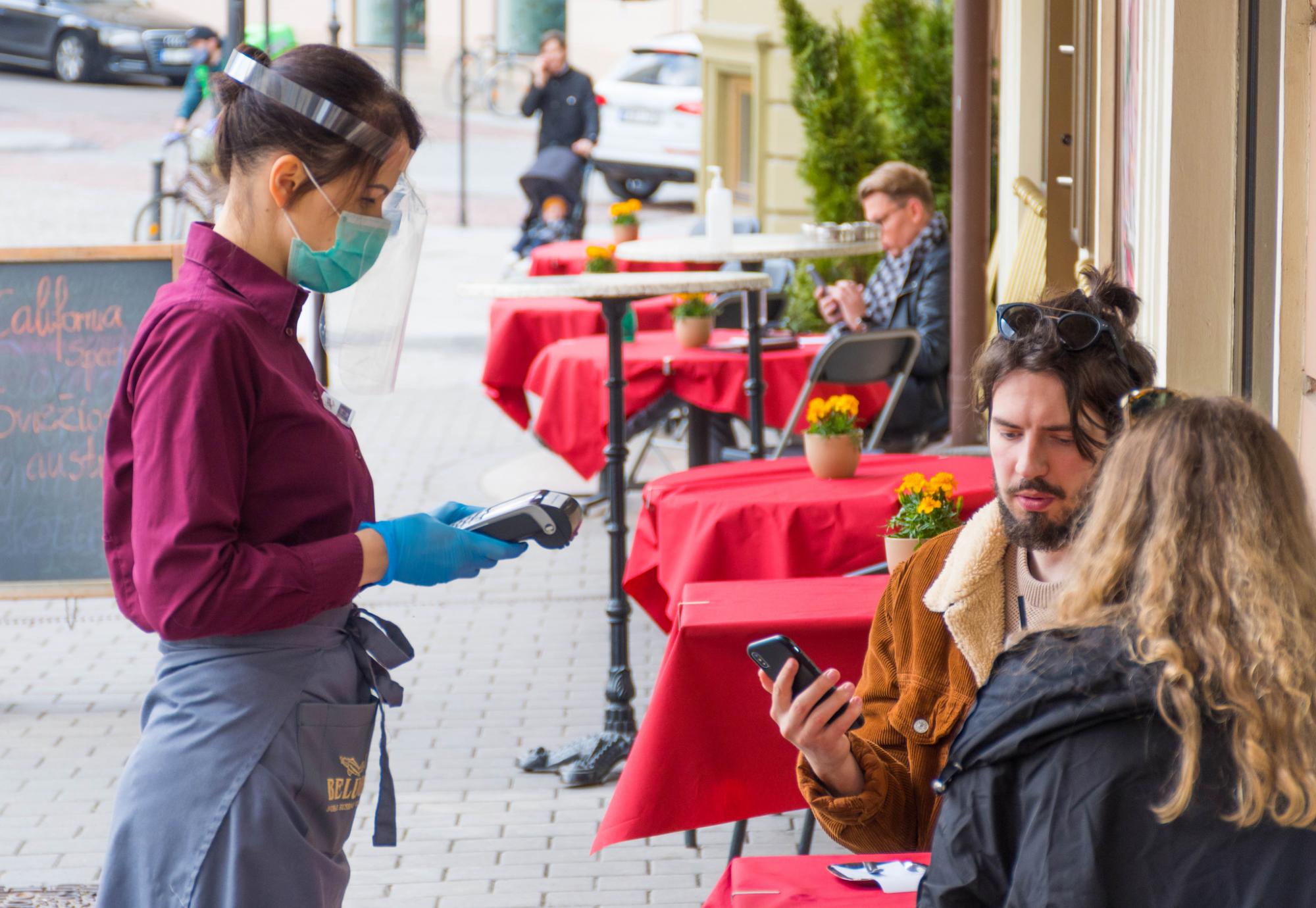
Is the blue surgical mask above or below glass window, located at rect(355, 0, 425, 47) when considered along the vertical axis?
below

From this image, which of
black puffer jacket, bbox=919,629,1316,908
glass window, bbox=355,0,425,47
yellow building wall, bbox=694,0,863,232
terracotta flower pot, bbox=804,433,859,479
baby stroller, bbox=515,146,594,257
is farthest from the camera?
glass window, bbox=355,0,425,47

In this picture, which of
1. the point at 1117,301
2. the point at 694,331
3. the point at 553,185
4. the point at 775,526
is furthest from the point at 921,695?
the point at 553,185

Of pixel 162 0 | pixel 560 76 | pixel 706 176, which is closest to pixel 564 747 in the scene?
pixel 706 176

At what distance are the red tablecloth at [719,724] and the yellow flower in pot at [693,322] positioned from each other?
3.22 meters

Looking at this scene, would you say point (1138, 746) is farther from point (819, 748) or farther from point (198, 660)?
point (198, 660)

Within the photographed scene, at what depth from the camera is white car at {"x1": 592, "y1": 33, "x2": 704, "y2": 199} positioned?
63.9ft

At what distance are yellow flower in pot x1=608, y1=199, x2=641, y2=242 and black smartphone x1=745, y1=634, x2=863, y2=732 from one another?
23.3ft

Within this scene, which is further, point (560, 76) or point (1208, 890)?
point (560, 76)

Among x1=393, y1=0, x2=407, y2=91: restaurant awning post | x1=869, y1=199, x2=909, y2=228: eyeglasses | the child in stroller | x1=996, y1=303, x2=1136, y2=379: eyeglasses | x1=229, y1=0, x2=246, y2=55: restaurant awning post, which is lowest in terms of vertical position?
x1=996, y1=303, x2=1136, y2=379: eyeglasses

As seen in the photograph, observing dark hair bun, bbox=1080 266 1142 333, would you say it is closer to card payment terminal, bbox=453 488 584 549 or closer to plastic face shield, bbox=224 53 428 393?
card payment terminal, bbox=453 488 584 549

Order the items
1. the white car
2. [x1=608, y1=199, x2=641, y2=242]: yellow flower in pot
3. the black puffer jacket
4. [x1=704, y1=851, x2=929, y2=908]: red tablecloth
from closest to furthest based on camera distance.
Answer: the black puffer jacket, [x1=704, y1=851, x2=929, y2=908]: red tablecloth, [x1=608, y1=199, x2=641, y2=242]: yellow flower in pot, the white car

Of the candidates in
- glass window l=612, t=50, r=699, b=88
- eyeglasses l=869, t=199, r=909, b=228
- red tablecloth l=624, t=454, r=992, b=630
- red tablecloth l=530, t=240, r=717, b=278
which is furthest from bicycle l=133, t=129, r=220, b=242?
red tablecloth l=624, t=454, r=992, b=630

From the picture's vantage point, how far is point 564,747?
4719 millimetres

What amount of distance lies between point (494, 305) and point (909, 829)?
18.9 feet
